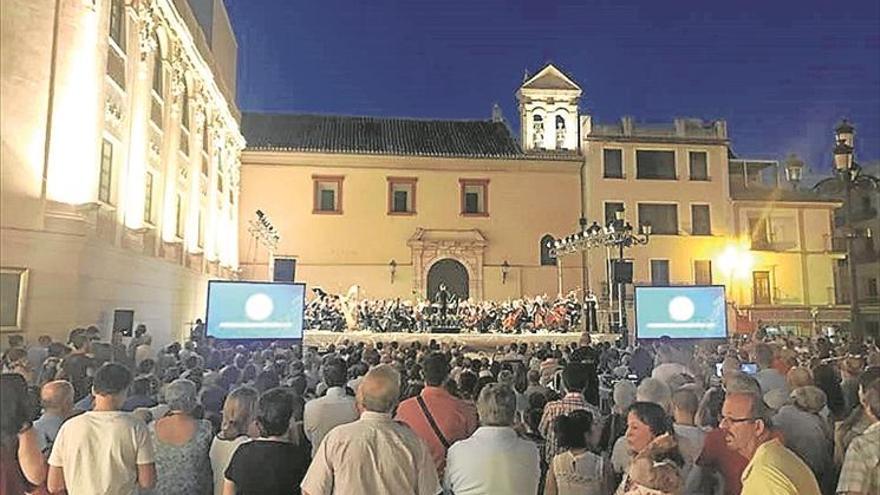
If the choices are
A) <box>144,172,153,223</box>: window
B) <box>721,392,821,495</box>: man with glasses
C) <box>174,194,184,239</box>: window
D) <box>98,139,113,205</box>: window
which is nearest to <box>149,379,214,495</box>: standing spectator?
<box>721,392,821,495</box>: man with glasses

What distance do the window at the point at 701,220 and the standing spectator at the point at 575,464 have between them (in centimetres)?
2351

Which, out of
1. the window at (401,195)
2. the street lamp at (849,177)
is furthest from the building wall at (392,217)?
the street lamp at (849,177)

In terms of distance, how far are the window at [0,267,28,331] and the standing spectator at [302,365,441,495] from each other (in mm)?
3603

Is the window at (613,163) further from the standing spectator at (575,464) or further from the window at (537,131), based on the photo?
the standing spectator at (575,464)

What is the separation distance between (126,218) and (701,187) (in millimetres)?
19899

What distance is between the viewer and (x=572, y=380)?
4074 mm

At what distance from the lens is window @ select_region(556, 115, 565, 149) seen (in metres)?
25.7

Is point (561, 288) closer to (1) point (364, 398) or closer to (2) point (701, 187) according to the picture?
(2) point (701, 187)

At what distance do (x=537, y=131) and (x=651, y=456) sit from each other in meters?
24.1

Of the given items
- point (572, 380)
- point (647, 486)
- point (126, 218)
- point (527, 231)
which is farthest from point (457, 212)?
point (647, 486)

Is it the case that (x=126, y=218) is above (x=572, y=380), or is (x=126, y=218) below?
above

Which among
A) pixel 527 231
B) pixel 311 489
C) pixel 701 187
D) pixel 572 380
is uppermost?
pixel 701 187

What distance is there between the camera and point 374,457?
2719 mm

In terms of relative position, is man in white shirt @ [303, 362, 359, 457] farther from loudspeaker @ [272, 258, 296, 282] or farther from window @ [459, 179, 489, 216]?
window @ [459, 179, 489, 216]
